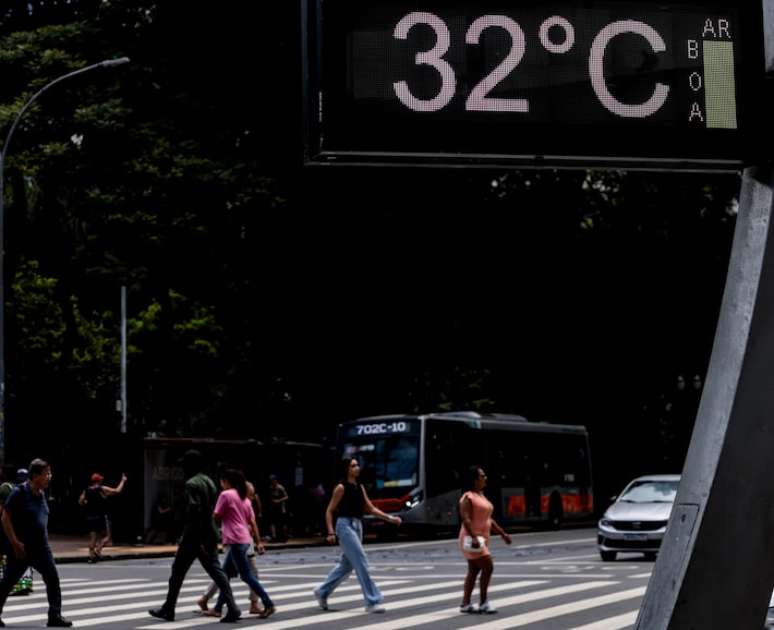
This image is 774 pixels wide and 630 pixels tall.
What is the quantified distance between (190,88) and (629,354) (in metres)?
15.7

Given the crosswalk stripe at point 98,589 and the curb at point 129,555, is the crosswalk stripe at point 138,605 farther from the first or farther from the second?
the curb at point 129,555

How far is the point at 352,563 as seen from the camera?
18.5 meters

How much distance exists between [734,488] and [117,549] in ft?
105

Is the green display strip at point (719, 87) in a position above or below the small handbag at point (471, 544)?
above

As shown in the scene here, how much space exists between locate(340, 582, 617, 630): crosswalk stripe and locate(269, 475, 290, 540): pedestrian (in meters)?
17.7

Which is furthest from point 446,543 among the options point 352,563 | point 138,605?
point 352,563

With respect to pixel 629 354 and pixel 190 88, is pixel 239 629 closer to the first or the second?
pixel 190 88

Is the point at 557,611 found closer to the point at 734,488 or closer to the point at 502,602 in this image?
the point at 502,602

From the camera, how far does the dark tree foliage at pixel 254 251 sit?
39.5 metres

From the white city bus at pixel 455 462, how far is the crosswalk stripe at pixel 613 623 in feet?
68.7

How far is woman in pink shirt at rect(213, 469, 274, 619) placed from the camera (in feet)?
58.3

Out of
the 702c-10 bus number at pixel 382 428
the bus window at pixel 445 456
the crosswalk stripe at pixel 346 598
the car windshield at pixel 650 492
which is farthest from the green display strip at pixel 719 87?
the bus window at pixel 445 456

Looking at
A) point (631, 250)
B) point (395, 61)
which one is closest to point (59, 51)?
point (631, 250)

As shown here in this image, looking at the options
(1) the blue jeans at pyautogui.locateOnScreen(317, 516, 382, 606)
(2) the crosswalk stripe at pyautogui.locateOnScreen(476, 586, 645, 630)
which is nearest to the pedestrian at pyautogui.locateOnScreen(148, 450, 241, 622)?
(1) the blue jeans at pyautogui.locateOnScreen(317, 516, 382, 606)
